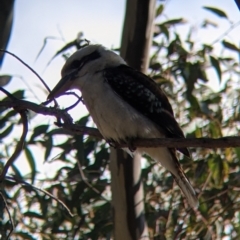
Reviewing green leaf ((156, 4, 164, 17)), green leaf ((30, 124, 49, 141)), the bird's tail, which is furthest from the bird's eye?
green leaf ((156, 4, 164, 17))

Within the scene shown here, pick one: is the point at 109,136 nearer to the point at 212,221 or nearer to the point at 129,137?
the point at 129,137

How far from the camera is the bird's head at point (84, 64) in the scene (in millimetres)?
2986

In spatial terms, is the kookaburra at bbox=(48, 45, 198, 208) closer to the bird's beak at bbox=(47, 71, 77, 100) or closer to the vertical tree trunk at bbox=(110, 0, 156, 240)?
the bird's beak at bbox=(47, 71, 77, 100)

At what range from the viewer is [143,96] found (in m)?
2.99

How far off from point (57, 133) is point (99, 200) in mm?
483

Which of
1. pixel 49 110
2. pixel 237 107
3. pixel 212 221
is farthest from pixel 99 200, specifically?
pixel 49 110

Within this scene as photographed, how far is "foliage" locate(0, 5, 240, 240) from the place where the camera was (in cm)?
360

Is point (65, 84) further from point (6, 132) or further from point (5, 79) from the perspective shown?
point (6, 132)

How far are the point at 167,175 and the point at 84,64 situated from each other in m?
1.16

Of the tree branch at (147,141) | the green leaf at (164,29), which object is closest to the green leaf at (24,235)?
the tree branch at (147,141)

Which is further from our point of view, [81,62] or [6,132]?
[6,132]

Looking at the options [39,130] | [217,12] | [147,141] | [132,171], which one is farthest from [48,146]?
[147,141]

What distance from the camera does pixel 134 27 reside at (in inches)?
125

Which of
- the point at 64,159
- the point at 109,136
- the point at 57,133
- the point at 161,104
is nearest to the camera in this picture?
the point at 109,136
